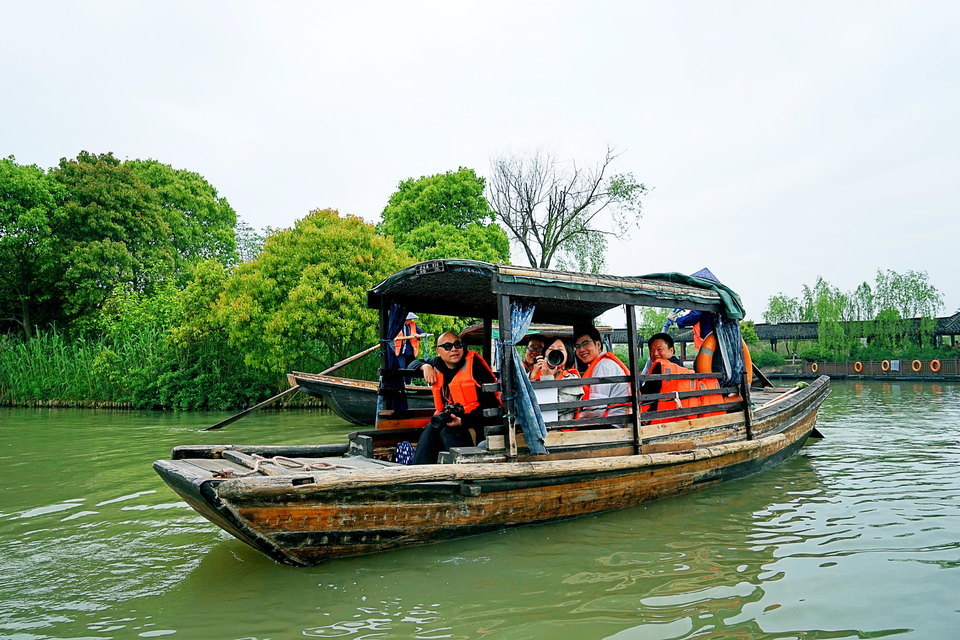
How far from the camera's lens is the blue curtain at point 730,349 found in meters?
6.60

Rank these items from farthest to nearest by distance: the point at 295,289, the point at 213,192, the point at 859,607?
1. the point at 213,192
2. the point at 295,289
3. the point at 859,607

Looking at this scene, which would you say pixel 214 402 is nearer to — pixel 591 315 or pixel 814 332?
pixel 591 315

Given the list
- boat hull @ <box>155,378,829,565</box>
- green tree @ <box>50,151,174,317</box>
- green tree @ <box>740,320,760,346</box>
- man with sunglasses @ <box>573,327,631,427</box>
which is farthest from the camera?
green tree @ <box>740,320,760,346</box>

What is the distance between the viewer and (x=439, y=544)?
4.61 meters

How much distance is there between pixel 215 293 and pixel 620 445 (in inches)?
565

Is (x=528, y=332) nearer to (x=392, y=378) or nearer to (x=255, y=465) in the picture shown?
(x=392, y=378)

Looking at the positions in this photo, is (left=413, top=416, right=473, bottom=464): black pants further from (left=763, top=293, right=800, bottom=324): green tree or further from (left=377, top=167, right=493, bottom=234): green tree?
(left=763, top=293, right=800, bottom=324): green tree

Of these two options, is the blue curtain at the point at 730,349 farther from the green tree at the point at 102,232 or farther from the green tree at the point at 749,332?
the green tree at the point at 749,332

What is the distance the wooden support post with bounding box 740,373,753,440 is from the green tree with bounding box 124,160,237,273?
910 inches

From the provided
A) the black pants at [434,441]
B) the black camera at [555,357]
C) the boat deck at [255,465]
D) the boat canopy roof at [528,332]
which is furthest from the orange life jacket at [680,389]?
the boat deck at [255,465]

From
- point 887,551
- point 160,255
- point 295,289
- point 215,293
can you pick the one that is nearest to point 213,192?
point 160,255

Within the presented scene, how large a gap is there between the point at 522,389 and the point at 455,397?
93cm

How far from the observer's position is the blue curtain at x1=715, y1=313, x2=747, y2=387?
660 cm

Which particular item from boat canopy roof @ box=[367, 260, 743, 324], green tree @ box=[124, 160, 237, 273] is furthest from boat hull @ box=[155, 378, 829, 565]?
green tree @ box=[124, 160, 237, 273]
